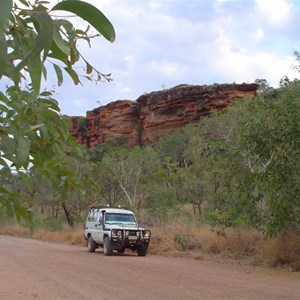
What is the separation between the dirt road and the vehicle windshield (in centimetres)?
425

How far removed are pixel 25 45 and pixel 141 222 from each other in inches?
955

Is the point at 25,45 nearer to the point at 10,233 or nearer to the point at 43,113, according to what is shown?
the point at 43,113

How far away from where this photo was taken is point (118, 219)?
19.5m

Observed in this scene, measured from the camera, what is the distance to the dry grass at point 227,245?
13828mm

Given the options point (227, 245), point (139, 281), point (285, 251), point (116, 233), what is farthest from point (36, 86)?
point (116, 233)

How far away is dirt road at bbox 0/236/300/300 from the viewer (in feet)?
29.6

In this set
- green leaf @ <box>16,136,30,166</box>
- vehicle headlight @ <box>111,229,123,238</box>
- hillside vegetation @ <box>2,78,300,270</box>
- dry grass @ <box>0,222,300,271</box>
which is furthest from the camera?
vehicle headlight @ <box>111,229,123,238</box>

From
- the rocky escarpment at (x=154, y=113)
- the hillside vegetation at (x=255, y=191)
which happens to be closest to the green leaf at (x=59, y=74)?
the hillside vegetation at (x=255, y=191)

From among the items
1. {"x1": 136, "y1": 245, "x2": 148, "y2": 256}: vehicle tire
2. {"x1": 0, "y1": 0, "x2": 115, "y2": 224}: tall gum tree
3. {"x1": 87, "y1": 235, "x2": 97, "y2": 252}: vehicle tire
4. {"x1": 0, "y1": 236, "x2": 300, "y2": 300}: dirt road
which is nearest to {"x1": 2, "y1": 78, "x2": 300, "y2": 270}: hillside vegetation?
{"x1": 136, "y1": 245, "x2": 148, "y2": 256}: vehicle tire

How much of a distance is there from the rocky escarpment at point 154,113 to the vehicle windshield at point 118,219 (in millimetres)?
38920

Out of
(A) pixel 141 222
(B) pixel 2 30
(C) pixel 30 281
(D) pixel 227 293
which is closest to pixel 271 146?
(D) pixel 227 293

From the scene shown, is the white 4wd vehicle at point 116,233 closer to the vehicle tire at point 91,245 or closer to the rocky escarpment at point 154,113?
the vehicle tire at point 91,245

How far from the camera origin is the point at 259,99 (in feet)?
46.3

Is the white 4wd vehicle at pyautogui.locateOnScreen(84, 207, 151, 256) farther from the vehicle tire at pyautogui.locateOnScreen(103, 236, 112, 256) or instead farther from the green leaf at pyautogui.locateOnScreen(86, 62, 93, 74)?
the green leaf at pyautogui.locateOnScreen(86, 62, 93, 74)
